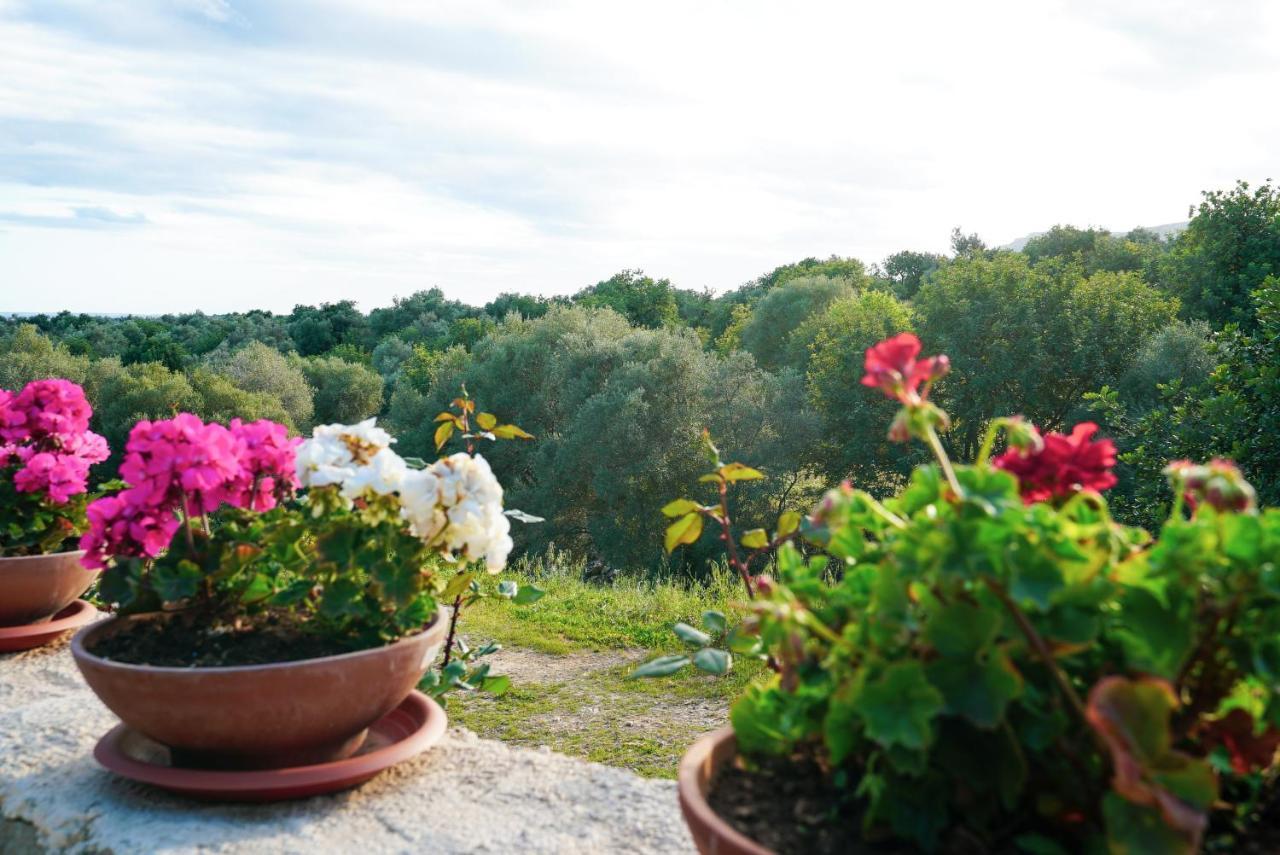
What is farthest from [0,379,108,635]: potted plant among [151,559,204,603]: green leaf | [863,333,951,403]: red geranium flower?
[863,333,951,403]: red geranium flower

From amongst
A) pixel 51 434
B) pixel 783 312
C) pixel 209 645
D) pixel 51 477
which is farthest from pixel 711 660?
pixel 783 312

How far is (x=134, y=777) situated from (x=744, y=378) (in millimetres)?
19945

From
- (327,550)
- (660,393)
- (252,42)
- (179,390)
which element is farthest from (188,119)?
(179,390)

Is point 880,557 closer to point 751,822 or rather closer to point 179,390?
point 751,822

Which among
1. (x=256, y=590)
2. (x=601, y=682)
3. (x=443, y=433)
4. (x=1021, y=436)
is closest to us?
(x=1021, y=436)

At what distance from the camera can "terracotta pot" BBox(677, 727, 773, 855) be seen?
1061mm

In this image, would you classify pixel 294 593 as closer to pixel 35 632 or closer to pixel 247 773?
pixel 247 773

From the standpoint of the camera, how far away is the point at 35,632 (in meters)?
2.89

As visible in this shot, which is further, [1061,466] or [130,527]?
[130,527]

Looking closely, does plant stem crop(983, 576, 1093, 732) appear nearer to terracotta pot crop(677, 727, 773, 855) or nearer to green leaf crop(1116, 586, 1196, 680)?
green leaf crop(1116, 586, 1196, 680)

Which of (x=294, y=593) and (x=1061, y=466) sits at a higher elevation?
(x=1061, y=466)

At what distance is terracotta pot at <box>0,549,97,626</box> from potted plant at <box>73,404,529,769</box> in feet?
3.59

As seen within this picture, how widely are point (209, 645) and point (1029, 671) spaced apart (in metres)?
1.50

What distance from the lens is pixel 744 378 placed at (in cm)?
2134
